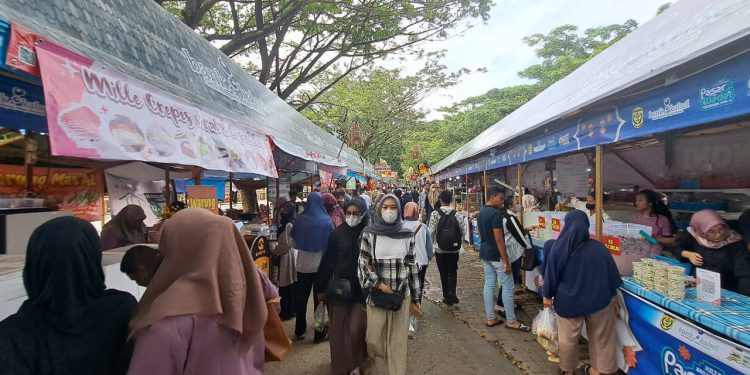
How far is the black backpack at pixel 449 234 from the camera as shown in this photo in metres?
5.19

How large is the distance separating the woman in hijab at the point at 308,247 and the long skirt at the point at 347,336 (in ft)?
2.96

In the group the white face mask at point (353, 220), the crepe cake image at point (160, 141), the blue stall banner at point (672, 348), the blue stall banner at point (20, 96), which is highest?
the blue stall banner at point (20, 96)

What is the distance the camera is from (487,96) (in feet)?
87.3

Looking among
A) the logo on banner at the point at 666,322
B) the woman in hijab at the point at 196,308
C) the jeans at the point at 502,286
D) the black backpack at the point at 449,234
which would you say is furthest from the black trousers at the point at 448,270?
the woman in hijab at the point at 196,308

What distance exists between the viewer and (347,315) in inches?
126

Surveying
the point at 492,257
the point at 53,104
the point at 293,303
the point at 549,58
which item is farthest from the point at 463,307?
the point at 549,58

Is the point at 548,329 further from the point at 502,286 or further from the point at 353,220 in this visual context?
the point at 353,220

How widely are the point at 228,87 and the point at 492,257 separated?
399cm

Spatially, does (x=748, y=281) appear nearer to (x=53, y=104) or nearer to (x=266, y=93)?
(x=53, y=104)

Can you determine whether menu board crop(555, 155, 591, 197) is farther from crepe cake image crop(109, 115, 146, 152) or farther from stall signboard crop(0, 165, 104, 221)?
stall signboard crop(0, 165, 104, 221)

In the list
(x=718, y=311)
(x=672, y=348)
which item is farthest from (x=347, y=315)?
(x=718, y=311)

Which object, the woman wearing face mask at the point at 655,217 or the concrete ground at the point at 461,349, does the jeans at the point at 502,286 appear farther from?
the woman wearing face mask at the point at 655,217

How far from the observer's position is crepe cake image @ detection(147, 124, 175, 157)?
7.03 feet

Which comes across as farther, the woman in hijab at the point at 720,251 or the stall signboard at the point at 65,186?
the stall signboard at the point at 65,186
